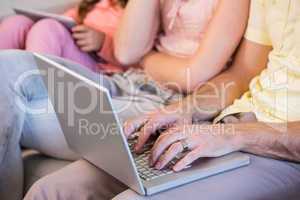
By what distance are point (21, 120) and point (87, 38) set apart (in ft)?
1.39

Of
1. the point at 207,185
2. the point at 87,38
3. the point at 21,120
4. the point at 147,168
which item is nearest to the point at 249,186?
the point at 207,185

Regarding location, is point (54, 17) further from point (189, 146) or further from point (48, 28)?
point (189, 146)

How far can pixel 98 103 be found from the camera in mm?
859

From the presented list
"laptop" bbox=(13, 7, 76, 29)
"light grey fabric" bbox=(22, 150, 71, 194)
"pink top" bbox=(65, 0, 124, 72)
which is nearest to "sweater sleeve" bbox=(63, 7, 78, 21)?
"pink top" bbox=(65, 0, 124, 72)

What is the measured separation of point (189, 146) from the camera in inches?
39.2

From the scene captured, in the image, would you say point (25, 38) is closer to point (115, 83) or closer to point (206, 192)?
point (115, 83)

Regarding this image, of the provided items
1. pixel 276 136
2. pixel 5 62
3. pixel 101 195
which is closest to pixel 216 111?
pixel 276 136

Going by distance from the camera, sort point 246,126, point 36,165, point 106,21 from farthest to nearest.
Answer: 1. point 106,21
2. point 36,165
3. point 246,126

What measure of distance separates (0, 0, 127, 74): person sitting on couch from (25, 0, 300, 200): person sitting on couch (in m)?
0.46

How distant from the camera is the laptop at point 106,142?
0.87 m

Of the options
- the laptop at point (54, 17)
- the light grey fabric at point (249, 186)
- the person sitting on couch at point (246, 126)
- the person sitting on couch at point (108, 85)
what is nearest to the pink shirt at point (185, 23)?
the person sitting on couch at point (108, 85)

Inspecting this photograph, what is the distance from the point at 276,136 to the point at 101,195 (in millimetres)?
380

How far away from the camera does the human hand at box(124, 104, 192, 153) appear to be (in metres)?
1.11

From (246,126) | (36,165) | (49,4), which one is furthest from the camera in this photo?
(49,4)
